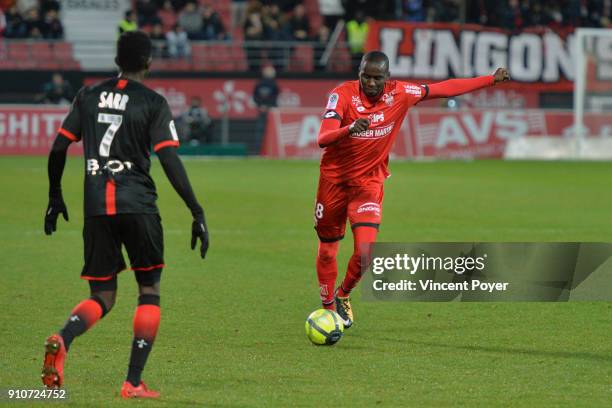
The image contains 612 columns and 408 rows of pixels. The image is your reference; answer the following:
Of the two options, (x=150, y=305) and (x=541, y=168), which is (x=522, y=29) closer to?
(x=541, y=168)

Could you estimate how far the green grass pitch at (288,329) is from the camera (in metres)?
6.96

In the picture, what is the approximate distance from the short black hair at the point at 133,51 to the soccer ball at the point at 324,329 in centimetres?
252

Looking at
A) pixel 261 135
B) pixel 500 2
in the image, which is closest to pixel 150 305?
pixel 261 135

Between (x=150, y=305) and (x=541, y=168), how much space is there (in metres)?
22.1

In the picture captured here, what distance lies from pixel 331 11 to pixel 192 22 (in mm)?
5142

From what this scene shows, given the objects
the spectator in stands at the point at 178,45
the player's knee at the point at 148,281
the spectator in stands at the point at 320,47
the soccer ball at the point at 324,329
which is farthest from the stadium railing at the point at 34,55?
the player's knee at the point at 148,281

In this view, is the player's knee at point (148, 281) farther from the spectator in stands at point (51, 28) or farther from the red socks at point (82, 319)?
the spectator in stands at point (51, 28)

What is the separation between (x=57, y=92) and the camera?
30094mm

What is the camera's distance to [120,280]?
39.0 feet

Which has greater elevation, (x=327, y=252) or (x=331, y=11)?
(x=327, y=252)

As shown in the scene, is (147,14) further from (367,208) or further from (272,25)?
(367,208)

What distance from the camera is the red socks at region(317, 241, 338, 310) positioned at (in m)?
9.20

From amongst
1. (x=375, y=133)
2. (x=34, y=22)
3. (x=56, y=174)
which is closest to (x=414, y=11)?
(x=34, y=22)

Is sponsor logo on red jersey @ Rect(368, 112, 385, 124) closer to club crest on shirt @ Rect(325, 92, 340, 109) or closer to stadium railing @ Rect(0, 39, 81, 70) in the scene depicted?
club crest on shirt @ Rect(325, 92, 340, 109)
